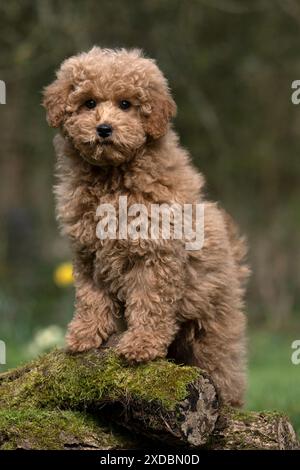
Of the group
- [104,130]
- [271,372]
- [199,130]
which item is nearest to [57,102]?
[104,130]

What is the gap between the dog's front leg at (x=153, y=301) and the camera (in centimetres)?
525

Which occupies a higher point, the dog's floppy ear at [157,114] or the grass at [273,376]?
the dog's floppy ear at [157,114]

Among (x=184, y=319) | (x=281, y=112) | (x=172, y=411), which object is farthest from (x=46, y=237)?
(x=172, y=411)

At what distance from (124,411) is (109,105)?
1772mm

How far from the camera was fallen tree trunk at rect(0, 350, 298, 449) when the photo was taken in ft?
15.4

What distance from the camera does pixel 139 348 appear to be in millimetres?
5121

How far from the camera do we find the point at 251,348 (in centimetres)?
1261

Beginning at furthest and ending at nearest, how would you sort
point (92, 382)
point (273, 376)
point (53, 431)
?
point (273, 376) < point (92, 382) < point (53, 431)

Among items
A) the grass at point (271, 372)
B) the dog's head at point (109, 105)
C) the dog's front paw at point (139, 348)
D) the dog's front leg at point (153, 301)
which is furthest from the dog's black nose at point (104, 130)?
the grass at point (271, 372)

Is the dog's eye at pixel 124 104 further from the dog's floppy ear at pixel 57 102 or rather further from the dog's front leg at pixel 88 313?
the dog's front leg at pixel 88 313

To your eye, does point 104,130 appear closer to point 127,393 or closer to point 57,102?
point 57,102

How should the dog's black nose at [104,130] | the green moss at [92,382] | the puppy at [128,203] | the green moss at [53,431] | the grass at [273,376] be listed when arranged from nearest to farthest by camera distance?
1. the green moss at [53,431]
2. the green moss at [92,382]
3. the dog's black nose at [104,130]
4. the puppy at [128,203]
5. the grass at [273,376]

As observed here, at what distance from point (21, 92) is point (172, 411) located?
10.4 meters

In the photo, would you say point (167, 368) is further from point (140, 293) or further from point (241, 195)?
point (241, 195)
